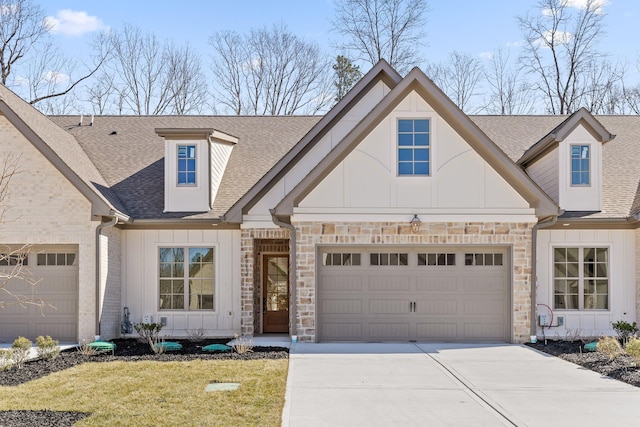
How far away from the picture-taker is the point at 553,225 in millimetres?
15672

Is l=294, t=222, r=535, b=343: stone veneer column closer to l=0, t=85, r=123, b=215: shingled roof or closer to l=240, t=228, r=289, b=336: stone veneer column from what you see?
l=240, t=228, r=289, b=336: stone veneer column

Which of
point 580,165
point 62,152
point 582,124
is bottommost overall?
point 580,165

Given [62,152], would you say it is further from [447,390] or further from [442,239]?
[447,390]

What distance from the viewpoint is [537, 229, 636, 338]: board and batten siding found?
16.0 m

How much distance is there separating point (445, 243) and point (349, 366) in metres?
4.37

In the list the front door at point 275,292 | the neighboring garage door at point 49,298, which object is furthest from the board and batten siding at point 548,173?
the neighboring garage door at point 49,298

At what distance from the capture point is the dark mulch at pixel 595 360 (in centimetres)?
1110

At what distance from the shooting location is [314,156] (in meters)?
16.6

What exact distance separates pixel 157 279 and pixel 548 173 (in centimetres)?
982

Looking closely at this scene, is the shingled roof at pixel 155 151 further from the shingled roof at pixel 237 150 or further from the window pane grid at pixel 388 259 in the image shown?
the window pane grid at pixel 388 259

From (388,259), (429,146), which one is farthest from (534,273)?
(429,146)

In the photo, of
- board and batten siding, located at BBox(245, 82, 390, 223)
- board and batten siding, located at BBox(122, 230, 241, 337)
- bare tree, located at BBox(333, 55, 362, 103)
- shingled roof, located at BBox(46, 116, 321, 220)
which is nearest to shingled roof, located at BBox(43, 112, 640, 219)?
shingled roof, located at BBox(46, 116, 321, 220)

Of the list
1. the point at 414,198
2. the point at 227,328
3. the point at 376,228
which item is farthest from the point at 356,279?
the point at 227,328

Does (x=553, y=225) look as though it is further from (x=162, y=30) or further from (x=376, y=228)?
(x=162, y=30)
